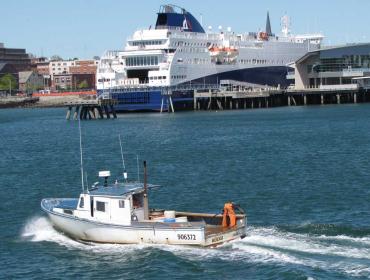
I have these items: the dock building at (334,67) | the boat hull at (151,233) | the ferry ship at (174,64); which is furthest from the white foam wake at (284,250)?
the dock building at (334,67)

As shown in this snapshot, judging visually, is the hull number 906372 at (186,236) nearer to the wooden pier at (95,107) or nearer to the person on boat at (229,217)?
the person on boat at (229,217)

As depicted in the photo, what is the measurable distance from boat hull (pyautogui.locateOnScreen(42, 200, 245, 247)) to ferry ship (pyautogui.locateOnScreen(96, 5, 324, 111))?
275 feet

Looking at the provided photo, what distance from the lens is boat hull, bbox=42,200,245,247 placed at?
26.3 m

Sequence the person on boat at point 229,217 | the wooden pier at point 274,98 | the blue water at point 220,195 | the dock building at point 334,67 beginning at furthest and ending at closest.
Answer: the dock building at point 334,67 < the wooden pier at point 274,98 < the person on boat at point 229,217 < the blue water at point 220,195

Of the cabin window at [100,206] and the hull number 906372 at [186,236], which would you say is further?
the cabin window at [100,206]

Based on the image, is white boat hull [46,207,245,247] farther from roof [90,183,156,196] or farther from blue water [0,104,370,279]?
roof [90,183,156,196]

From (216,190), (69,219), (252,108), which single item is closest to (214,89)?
(252,108)

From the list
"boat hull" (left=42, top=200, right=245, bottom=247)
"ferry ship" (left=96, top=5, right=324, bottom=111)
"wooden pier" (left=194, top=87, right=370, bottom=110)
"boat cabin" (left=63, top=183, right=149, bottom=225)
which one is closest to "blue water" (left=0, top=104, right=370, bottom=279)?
"boat hull" (left=42, top=200, right=245, bottom=247)

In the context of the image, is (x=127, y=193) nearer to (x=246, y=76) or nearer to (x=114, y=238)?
(x=114, y=238)

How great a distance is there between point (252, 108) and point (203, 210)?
9147 cm

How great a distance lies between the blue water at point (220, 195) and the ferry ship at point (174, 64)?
107 ft

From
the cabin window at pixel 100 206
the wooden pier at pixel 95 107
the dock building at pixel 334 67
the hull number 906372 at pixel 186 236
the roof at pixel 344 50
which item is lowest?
the hull number 906372 at pixel 186 236

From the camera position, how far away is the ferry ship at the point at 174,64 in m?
113

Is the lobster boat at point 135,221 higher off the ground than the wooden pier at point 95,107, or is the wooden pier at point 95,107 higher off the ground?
the wooden pier at point 95,107
